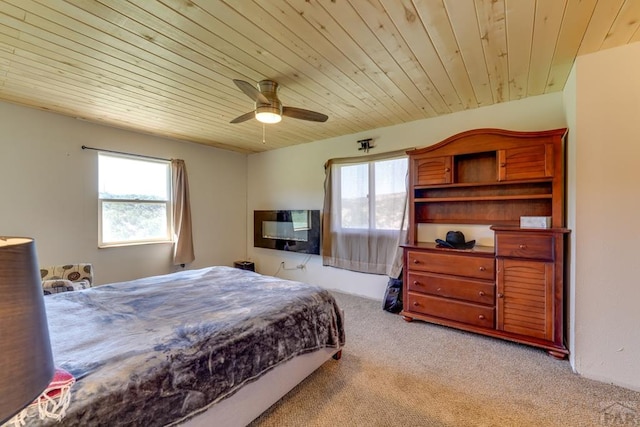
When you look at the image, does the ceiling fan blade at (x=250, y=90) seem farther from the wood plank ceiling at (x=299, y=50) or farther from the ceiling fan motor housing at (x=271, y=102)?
the wood plank ceiling at (x=299, y=50)

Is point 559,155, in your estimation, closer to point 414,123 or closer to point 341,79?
point 414,123

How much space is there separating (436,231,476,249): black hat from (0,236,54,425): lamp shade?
10.7ft

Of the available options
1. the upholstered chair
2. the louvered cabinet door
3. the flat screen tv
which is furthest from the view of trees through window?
the upholstered chair

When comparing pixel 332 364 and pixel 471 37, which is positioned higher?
pixel 471 37

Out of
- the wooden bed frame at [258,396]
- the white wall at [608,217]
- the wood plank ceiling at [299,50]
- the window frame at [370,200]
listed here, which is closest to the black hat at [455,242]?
the window frame at [370,200]

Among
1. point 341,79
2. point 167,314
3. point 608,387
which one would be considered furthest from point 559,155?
point 167,314

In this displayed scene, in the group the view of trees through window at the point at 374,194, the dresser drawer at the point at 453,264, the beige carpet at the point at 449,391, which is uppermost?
the view of trees through window at the point at 374,194

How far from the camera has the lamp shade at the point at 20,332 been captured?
422mm

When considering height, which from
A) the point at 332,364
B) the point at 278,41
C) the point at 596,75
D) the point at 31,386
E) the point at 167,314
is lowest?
the point at 332,364

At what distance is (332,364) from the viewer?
2.36 m

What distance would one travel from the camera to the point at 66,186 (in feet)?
11.1

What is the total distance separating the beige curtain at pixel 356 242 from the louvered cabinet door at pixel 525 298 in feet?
4.04

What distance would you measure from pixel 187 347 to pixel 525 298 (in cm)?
279

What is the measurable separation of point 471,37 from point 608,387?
2654 millimetres
